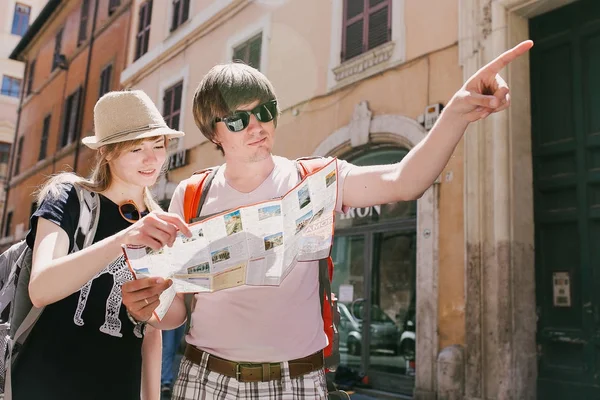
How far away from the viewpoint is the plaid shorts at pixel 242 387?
4.41ft

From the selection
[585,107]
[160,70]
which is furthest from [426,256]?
[160,70]

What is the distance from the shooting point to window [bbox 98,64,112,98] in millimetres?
12891

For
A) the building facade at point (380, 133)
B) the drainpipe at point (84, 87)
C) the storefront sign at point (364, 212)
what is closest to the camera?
the building facade at point (380, 133)

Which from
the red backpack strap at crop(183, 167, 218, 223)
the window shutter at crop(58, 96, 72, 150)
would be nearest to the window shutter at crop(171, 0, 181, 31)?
the window shutter at crop(58, 96, 72, 150)

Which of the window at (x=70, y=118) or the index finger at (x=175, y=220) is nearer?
the index finger at (x=175, y=220)

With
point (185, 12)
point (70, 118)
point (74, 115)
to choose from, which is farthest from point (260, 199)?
point (70, 118)

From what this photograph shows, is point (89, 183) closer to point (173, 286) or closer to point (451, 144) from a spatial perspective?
point (173, 286)

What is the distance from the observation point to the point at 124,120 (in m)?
1.80

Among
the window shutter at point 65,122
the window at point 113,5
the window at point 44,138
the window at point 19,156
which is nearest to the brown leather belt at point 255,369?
the window at point 113,5

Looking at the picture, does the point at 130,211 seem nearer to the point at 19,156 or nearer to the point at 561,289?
the point at 561,289

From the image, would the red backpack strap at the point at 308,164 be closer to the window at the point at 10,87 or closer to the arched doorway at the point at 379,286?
the arched doorway at the point at 379,286

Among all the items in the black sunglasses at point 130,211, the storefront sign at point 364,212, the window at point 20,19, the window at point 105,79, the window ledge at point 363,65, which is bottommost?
the black sunglasses at point 130,211

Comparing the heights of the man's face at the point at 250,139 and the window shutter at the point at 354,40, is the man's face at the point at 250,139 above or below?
below

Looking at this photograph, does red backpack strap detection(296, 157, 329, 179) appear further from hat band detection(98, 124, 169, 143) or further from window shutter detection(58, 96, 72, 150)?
window shutter detection(58, 96, 72, 150)
